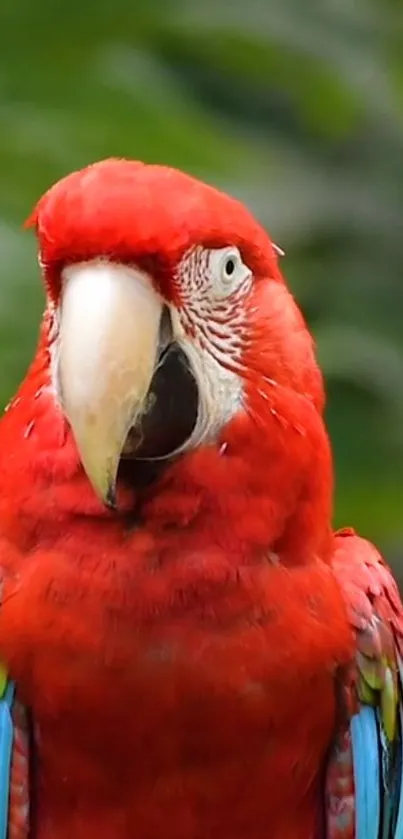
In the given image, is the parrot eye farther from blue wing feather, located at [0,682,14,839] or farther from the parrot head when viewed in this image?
blue wing feather, located at [0,682,14,839]

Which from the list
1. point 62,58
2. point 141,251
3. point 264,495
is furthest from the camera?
point 62,58

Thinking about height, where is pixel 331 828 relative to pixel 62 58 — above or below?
below

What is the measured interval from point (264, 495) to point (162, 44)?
541mm

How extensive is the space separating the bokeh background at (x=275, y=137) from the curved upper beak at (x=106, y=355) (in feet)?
1.22

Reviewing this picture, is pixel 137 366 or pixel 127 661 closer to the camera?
pixel 137 366

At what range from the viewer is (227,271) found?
3.06 ft

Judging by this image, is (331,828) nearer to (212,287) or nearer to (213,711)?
(213,711)

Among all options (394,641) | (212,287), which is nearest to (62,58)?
(212,287)

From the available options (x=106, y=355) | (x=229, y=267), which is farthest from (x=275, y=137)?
(x=106, y=355)

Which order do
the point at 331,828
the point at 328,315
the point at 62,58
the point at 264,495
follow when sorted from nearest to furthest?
the point at 264,495 → the point at 331,828 → the point at 62,58 → the point at 328,315

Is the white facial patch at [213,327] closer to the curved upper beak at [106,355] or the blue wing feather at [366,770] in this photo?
the curved upper beak at [106,355]

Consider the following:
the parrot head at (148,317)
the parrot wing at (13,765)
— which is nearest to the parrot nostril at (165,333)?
the parrot head at (148,317)

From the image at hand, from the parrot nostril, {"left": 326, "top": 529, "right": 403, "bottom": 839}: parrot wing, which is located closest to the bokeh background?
{"left": 326, "top": 529, "right": 403, "bottom": 839}: parrot wing

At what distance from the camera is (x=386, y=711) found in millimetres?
1120
